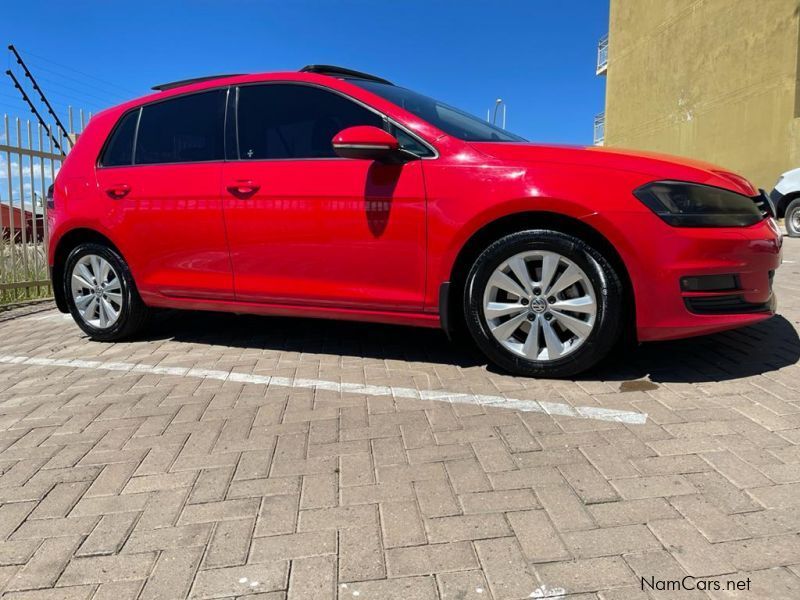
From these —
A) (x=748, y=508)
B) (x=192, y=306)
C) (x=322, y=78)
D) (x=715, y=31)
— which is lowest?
(x=748, y=508)

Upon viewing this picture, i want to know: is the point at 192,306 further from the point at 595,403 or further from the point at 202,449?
the point at 595,403

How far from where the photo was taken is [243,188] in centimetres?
376

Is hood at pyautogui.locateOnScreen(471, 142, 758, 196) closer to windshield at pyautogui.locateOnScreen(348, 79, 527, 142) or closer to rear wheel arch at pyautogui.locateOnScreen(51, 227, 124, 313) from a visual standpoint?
windshield at pyautogui.locateOnScreen(348, 79, 527, 142)

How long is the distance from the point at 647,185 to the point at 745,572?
6.11 feet

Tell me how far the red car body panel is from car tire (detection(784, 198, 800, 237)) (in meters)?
10.1

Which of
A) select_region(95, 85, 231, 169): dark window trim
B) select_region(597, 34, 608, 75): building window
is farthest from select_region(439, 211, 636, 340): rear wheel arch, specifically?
select_region(597, 34, 608, 75): building window

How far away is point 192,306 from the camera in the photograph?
4246 millimetres

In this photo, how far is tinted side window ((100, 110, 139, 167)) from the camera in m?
4.34

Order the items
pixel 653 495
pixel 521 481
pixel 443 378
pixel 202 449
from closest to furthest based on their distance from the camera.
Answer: pixel 653 495
pixel 521 481
pixel 202 449
pixel 443 378

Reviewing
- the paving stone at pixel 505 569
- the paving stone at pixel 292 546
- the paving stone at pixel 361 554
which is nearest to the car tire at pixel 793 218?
the paving stone at pixel 505 569

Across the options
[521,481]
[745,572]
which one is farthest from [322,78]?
[745,572]

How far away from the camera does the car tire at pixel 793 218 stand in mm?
11547

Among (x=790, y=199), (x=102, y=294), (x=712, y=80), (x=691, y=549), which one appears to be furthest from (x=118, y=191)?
(x=712, y=80)

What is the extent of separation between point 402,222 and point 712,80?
1902 centimetres
